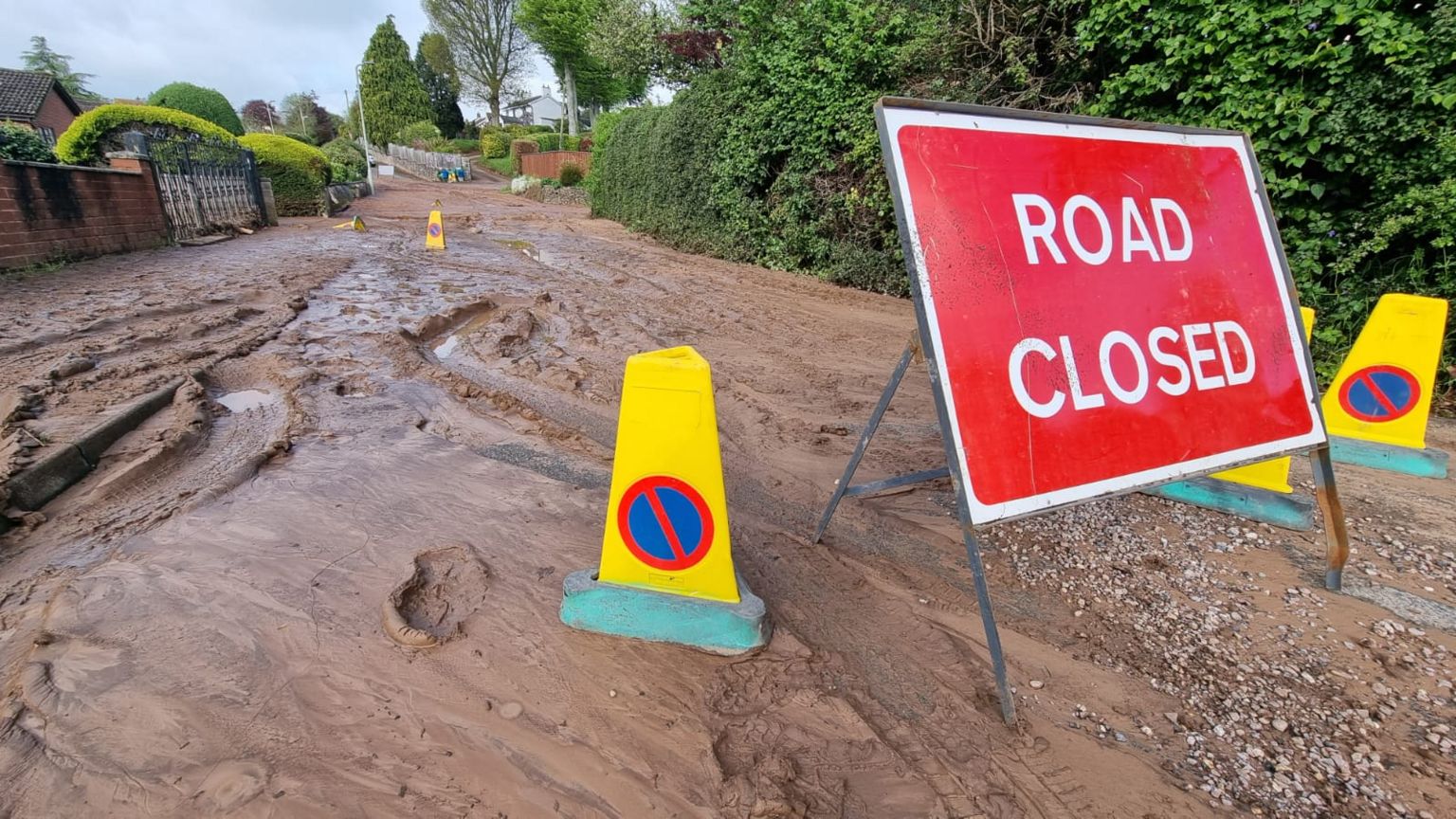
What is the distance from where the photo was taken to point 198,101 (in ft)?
86.6

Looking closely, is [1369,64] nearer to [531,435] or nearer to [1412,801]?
[1412,801]

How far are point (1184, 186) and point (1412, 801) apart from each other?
2.01m

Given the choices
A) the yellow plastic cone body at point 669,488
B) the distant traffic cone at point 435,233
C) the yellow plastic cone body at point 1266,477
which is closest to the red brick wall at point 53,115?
the distant traffic cone at point 435,233

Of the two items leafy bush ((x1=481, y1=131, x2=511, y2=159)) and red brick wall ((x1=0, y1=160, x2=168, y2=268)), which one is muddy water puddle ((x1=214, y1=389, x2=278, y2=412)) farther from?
leafy bush ((x1=481, y1=131, x2=511, y2=159))

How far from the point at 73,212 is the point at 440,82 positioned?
2095 inches

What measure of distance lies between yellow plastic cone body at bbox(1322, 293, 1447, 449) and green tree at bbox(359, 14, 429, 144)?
57783 millimetres

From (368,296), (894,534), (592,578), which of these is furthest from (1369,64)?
(368,296)

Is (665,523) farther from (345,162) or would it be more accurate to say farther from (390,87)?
(390,87)

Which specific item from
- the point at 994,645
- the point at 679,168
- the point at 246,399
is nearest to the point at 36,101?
the point at 679,168

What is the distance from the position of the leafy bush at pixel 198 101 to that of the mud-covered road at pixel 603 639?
3049 centimetres

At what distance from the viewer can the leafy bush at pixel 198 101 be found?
26.3m

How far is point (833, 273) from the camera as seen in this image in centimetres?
929

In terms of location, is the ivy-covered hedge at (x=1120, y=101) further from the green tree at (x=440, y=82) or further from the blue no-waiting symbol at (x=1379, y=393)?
the green tree at (x=440, y=82)

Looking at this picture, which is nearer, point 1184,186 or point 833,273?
point 1184,186
